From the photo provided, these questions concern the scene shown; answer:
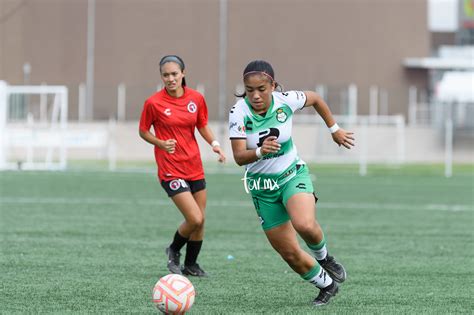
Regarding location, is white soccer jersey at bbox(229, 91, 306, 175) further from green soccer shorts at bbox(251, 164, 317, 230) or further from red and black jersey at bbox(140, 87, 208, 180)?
red and black jersey at bbox(140, 87, 208, 180)

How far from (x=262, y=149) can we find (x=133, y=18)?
43.0 m

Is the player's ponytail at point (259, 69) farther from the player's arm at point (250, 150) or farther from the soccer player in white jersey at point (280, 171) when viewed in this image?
the player's arm at point (250, 150)

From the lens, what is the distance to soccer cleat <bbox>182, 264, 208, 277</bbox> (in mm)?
10702

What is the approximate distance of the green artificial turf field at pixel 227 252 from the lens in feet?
29.2

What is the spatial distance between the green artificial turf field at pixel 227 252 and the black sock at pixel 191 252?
0.80ft

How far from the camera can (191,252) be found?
1101 centimetres

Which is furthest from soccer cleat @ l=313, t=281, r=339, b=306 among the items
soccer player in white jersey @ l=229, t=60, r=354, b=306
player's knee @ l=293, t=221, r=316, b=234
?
player's knee @ l=293, t=221, r=316, b=234

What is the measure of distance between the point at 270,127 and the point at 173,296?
1668 millimetres

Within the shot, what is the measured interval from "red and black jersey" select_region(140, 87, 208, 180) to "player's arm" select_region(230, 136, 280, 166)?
7.54 ft

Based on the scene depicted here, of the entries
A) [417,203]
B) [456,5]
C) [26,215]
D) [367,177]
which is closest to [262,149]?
[26,215]

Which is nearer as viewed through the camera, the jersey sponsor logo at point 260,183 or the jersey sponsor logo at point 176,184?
the jersey sponsor logo at point 260,183

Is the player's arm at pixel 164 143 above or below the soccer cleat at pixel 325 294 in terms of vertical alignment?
above

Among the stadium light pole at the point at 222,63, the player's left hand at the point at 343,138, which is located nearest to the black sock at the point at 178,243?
the player's left hand at the point at 343,138

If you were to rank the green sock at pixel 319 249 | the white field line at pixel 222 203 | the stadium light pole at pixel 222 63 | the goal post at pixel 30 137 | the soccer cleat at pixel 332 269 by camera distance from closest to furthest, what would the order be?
the green sock at pixel 319 249, the soccer cleat at pixel 332 269, the white field line at pixel 222 203, the goal post at pixel 30 137, the stadium light pole at pixel 222 63
